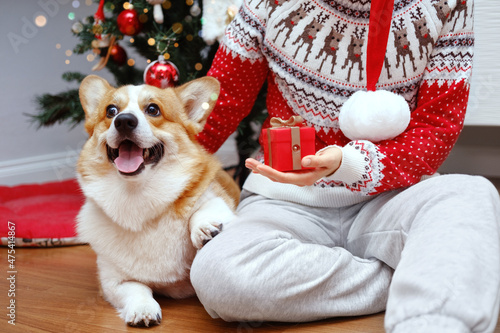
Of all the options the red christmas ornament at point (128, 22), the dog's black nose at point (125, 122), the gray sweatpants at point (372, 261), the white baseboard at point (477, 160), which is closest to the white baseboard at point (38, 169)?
the red christmas ornament at point (128, 22)

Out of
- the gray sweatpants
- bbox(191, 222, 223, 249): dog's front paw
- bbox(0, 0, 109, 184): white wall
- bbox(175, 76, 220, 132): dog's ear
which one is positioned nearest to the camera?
the gray sweatpants

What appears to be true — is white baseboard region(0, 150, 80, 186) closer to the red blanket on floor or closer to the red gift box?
the red blanket on floor

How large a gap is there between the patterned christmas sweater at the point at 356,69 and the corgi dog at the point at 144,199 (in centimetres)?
16

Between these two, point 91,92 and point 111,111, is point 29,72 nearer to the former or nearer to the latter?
point 91,92

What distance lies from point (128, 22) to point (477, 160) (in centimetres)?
183

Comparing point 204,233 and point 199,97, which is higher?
point 199,97

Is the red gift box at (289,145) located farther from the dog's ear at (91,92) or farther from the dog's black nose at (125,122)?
the dog's ear at (91,92)

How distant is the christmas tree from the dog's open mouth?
498 mm

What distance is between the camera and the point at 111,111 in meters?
1.01

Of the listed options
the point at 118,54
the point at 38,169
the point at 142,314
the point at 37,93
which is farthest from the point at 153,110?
the point at 38,169

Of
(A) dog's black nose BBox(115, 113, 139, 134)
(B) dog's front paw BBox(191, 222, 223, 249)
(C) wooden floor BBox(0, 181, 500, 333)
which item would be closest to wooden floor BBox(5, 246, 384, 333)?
(C) wooden floor BBox(0, 181, 500, 333)

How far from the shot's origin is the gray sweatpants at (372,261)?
618 millimetres

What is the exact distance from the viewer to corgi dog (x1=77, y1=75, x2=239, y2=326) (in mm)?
953

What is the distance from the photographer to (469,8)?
100 centimetres
